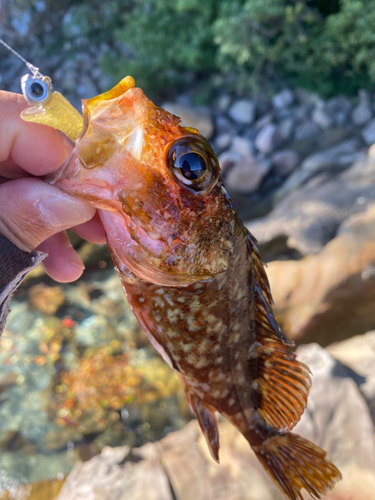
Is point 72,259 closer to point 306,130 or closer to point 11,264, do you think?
point 11,264

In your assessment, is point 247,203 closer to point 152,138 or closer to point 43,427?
point 43,427

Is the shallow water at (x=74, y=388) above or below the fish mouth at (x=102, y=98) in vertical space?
below

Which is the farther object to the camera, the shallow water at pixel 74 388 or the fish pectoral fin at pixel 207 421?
the shallow water at pixel 74 388

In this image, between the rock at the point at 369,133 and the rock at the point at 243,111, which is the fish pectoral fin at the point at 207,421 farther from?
the rock at the point at 243,111

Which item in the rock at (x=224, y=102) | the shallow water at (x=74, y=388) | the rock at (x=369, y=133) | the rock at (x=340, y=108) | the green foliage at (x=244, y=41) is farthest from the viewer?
the rock at (x=224, y=102)

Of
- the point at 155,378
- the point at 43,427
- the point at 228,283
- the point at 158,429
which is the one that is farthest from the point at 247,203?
the point at 228,283

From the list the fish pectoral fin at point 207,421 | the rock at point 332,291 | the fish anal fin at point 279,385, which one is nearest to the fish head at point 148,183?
the fish anal fin at point 279,385
